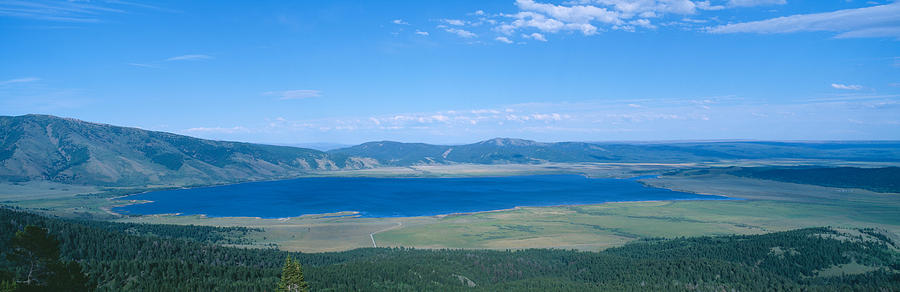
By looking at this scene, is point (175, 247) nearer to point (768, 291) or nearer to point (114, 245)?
point (114, 245)

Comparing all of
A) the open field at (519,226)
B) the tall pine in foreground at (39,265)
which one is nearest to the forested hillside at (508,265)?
the open field at (519,226)

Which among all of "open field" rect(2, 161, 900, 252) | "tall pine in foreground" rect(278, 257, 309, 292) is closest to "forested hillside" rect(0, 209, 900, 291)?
"open field" rect(2, 161, 900, 252)

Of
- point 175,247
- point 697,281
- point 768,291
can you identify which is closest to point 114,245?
point 175,247

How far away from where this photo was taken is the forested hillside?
8462 centimetres

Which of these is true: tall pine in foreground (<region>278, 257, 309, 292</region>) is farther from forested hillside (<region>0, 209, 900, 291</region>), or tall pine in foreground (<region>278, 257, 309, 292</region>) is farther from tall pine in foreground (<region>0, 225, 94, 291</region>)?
forested hillside (<region>0, 209, 900, 291</region>)

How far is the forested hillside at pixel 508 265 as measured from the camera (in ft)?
278

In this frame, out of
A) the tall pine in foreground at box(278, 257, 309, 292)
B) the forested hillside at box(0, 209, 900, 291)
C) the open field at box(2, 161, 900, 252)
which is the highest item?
the tall pine in foreground at box(278, 257, 309, 292)

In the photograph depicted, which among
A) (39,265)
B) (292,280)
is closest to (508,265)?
(292,280)

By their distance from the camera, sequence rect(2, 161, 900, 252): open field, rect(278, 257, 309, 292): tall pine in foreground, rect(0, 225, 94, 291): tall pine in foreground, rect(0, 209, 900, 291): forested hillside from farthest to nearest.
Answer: rect(2, 161, 900, 252): open field, rect(0, 209, 900, 291): forested hillside, rect(278, 257, 309, 292): tall pine in foreground, rect(0, 225, 94, 291): tall pine in foreground

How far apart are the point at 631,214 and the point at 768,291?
10968 centimetres

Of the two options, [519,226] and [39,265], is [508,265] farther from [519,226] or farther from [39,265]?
[39,265]

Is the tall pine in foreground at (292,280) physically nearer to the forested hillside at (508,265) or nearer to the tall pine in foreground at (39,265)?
the tall pine in foreground at (39,265)

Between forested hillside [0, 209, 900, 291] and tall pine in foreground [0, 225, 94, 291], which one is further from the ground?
tall pine in foreground [0, 225, 94, 291]

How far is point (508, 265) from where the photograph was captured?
350ft
